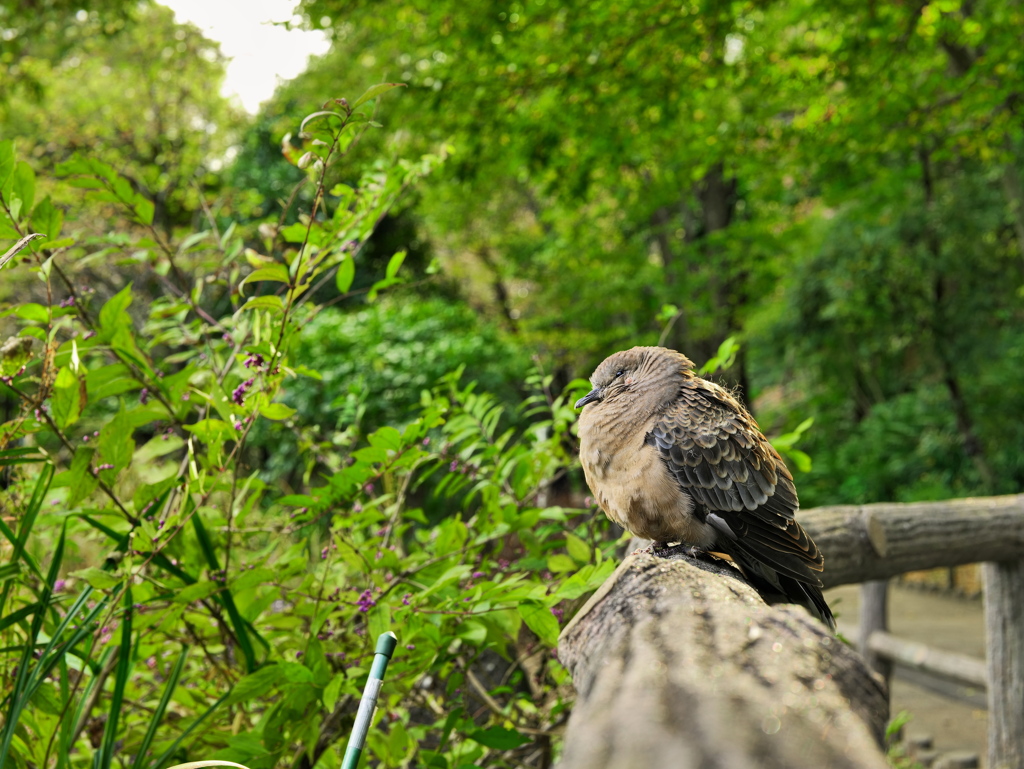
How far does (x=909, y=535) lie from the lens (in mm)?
2795

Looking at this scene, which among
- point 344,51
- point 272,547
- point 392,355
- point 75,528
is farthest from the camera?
point 344,51

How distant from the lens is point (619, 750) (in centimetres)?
55

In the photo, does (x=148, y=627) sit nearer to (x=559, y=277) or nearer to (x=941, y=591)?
(x=559, y=277)

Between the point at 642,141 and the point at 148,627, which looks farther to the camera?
the point at 642,141

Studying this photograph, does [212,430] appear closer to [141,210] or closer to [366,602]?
[366,602]

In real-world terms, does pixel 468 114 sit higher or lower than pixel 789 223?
higher

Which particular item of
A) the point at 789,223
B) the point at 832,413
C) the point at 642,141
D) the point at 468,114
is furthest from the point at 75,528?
the point at 832,413

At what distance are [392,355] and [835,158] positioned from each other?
13.1 ft

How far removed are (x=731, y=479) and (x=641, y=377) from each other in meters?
0.24

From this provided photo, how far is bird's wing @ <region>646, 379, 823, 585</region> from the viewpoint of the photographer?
1.28 m

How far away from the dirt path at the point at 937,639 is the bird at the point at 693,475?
2482 millimetres

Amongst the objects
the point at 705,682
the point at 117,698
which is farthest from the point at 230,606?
the point at 705,682

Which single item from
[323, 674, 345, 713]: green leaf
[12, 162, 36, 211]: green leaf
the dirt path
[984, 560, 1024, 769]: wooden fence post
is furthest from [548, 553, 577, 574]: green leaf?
[984, 560, 1024, 769]: wooden fence post

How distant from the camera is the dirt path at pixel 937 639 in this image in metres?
5.59
